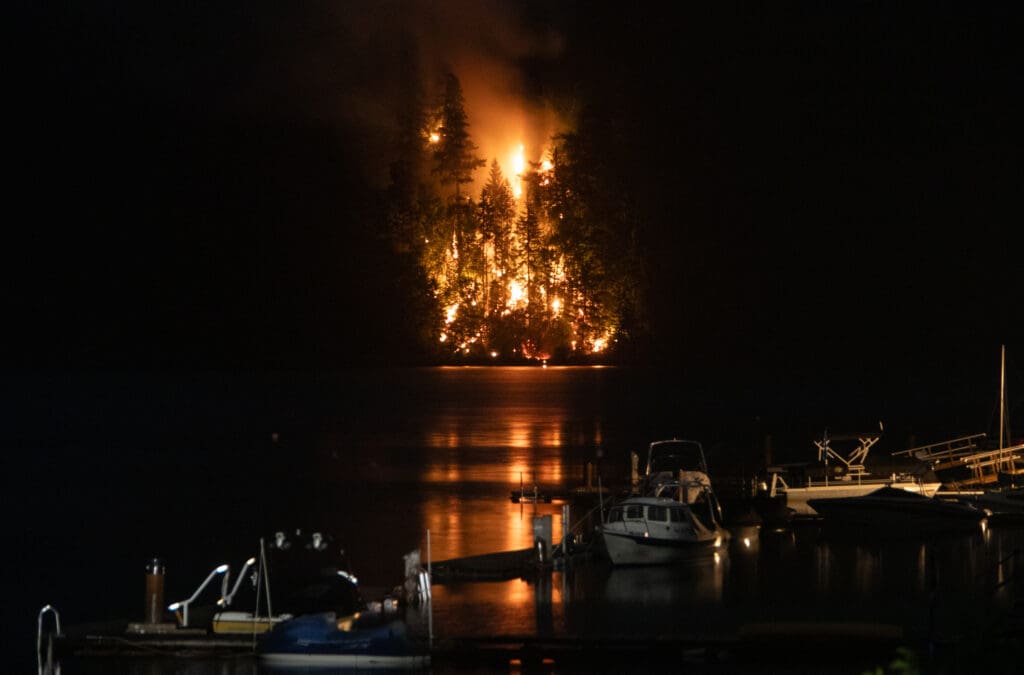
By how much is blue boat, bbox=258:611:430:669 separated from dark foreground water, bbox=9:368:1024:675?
31cm

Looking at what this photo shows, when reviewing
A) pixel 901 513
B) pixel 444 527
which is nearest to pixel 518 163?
pixel 444 527

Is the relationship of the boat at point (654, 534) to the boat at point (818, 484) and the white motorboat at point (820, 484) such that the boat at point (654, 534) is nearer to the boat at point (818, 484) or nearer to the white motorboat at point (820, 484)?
the boat at point (818, 484)

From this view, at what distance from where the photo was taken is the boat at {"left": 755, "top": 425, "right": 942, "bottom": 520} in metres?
25.5

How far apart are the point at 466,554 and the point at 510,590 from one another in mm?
5964

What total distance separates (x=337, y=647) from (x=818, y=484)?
15.3m

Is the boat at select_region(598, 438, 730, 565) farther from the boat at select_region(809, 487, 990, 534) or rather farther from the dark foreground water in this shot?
the boat at select_region(809, 487, 990, 534)

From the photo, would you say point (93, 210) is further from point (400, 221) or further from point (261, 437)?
point (261, 437)

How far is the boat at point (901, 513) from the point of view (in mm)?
23281

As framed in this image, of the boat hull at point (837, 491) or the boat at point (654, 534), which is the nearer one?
the boat at point (654, 534)

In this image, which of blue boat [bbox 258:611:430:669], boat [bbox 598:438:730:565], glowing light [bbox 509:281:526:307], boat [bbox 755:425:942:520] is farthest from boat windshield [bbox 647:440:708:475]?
glowing light [bbox 509:281:526:307]

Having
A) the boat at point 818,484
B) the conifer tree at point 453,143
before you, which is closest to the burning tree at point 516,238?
the conifer tree at point 453,143

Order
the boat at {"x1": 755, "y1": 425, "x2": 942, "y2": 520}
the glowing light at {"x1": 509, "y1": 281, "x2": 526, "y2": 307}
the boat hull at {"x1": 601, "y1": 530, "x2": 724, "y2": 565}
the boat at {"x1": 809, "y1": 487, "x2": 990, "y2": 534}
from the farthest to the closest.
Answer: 1. the glowing light at {"x1": 509, "y1": 281, "x2": 526, "y2": 307}
2. the boat at {"x1": 755, "y1": 425, "x2": 942, "y2": 520}
3. the boat at {"x1": 809, "y1": 487, "x2": 990, "y2": 534}
4. the boat hull at {"x1": 601, "y1": 530, "x2": 724, "y2": 565}

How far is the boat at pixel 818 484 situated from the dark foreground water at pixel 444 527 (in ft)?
4.84

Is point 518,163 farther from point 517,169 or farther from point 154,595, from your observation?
point 154,595
